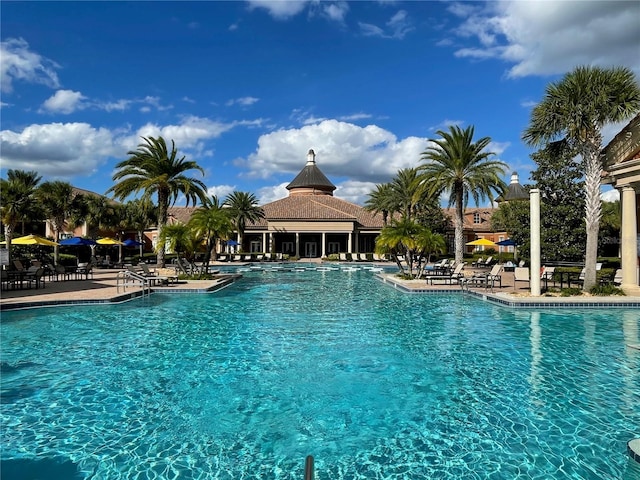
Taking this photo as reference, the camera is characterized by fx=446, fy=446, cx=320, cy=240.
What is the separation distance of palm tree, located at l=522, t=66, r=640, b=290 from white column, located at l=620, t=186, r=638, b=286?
229 centimetres

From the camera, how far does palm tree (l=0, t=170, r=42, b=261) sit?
91.1 feet

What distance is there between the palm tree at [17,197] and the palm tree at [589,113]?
2897 centimetres

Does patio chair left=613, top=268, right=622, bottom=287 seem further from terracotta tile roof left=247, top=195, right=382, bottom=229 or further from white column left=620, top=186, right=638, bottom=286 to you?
terracotta tile roof left=247, top=195, right=382, bottom=229

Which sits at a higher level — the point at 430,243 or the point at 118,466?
the point at 430,243

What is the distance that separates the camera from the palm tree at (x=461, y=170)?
82.4 feet

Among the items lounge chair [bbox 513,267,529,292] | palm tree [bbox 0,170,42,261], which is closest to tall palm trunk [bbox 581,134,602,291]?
lounge chair [bbox 513,267,529,292]

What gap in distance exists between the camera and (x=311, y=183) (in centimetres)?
7412

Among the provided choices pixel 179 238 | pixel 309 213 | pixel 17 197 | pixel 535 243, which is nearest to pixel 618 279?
pixel 535 243

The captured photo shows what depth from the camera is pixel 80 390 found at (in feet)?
22.2

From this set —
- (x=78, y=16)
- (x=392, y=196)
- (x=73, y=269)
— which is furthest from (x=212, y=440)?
(x=392, y=196)

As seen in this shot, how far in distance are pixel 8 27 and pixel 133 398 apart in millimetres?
9432

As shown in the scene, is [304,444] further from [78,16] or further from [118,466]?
[78,16]

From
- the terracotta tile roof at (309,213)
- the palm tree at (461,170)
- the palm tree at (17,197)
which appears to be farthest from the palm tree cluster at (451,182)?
the terracotta tile roof at (309,213)

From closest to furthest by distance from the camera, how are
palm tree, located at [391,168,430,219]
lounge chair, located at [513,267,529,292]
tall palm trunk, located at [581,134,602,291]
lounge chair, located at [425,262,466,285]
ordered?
tall palm trunk, located at [581,134,602,291], lounge chair, located at [513,267,529,292], lounge chair, located at [425,262,466,285], palm tree, located at [391,168,430,219]
